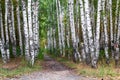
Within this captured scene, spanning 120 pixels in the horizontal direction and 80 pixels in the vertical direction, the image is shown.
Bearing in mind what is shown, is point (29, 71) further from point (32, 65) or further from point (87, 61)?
point (87, 61)

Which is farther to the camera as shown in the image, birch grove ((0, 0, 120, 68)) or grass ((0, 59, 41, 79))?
birch grove ((0, 0, 120, 68))

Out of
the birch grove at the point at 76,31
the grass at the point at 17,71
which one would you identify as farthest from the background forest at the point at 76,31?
the grass at the point at 17,71

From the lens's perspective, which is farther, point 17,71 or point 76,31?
point 76,31

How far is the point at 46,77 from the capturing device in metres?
15.8

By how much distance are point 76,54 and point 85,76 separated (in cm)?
762

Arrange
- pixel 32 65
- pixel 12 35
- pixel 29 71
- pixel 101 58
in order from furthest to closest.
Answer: pixel 12 35, pixel 101 58, pixel 32 65, pixel 29 71

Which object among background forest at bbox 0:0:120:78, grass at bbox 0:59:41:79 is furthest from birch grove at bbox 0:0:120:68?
grass at bbox 0:59:41:79

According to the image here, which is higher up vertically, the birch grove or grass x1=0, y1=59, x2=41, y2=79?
the birch grove

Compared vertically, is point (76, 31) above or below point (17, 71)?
above

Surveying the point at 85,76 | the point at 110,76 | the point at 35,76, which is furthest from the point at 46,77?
the point at 110,76

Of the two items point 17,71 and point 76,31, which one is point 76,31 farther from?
point 17,71

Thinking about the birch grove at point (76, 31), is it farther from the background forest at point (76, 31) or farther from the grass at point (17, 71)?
the grass at point (17, 71)

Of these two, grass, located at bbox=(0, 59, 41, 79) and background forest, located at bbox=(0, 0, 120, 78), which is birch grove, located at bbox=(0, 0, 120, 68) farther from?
grass, located at bbox=(0, 59, 41, 79)

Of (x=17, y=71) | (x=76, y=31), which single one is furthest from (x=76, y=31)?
(x=17, y=71)
